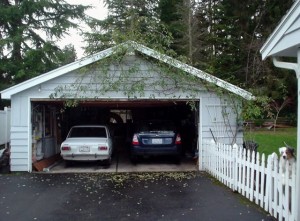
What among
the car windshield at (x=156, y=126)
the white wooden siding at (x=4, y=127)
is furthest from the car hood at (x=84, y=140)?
the white wooden siding at (x=4, y=127)

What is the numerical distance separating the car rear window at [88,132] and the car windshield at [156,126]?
54.2 inches

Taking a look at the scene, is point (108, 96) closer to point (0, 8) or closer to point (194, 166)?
point (194, 166)

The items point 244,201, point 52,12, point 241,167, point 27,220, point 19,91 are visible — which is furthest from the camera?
point 52,12

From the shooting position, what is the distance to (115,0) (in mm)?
31500

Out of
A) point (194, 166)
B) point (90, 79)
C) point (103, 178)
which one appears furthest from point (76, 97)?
point (194, 166)

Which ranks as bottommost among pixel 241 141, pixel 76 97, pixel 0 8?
pixel 241 141

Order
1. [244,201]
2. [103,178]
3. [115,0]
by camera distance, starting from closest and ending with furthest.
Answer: [244,201] < [103,178] < [115,0]

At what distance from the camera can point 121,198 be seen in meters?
7.71

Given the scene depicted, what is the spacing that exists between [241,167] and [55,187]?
4448 millimetres

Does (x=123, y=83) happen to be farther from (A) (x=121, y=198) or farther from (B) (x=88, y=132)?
(A) (x=121, y=198)

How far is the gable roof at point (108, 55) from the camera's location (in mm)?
11102

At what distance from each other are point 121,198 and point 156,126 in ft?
17.8

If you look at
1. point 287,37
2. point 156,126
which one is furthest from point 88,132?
point 287,37

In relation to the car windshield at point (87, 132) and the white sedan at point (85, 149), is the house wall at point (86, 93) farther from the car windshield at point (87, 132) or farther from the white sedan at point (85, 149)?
the car windshield at point (87, 132)
